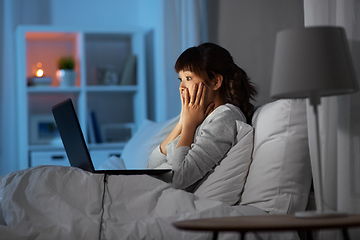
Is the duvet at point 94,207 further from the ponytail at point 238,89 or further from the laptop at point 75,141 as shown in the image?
the ponytail at point 238,89

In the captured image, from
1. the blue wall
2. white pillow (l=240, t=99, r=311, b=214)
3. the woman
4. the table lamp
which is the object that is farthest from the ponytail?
the blue wall

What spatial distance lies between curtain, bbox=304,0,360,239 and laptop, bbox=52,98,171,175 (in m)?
0.56

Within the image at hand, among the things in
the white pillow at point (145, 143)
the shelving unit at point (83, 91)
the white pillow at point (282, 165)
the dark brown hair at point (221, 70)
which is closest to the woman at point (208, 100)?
the dark brown hair at point (221, 70)

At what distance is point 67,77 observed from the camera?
3383 millimetres

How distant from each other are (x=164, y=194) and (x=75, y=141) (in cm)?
46

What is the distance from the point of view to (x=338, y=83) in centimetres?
86

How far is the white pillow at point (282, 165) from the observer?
4.20ft

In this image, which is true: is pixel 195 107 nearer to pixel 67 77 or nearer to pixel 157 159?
pixel 157 159

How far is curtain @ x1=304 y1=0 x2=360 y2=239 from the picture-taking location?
109 centimetres

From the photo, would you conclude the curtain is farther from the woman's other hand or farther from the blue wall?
the blue wall

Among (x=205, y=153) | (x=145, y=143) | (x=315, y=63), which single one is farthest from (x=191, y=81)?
(x=315, y=63)

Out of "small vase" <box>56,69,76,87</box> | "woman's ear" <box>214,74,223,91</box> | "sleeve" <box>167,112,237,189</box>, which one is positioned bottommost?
"sleeve" <box>167,112,237,189</box>

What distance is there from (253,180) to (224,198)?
12 centimetres

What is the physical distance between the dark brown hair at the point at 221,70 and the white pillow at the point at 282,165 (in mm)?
262
